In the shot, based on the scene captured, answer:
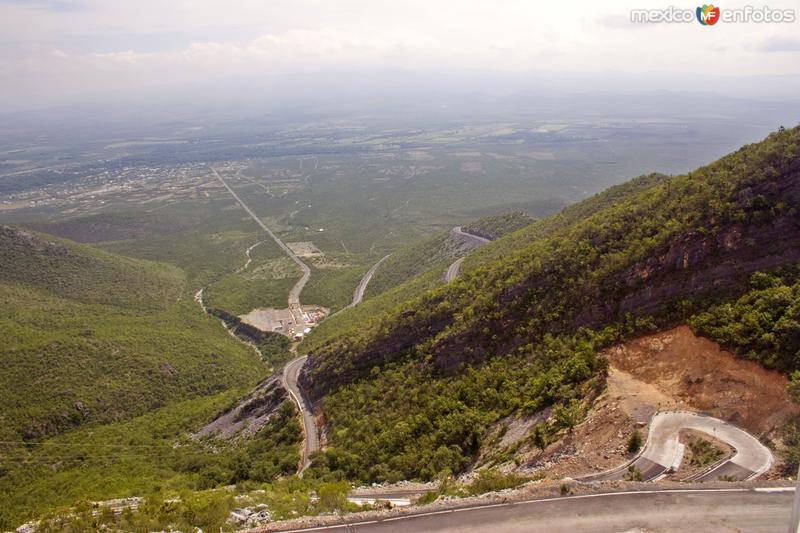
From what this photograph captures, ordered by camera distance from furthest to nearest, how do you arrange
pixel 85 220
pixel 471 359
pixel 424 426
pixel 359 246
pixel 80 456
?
pixel 85 220 → pixel 359 246 → pixel 80 456 → pixel 471 359 → pixel 424 426

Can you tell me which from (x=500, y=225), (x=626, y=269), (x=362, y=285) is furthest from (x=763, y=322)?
(x=362, y=285)

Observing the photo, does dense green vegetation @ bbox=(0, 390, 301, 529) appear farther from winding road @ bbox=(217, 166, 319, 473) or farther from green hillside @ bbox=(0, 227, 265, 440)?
green hillside @ bbox=(0, 227, 265, 440)

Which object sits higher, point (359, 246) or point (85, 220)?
point (85, 220)

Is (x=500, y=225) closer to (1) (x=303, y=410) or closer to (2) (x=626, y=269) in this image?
(1) (x=303, y=410)

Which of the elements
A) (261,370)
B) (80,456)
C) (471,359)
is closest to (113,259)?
(261,370)

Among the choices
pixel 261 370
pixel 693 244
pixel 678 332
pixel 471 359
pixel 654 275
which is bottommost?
pixel 261 370

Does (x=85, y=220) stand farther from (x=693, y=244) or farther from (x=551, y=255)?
(x=693, y=244)

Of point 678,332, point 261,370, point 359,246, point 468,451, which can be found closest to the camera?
point 678,332

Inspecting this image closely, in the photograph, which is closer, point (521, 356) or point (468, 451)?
point (468, 451)
